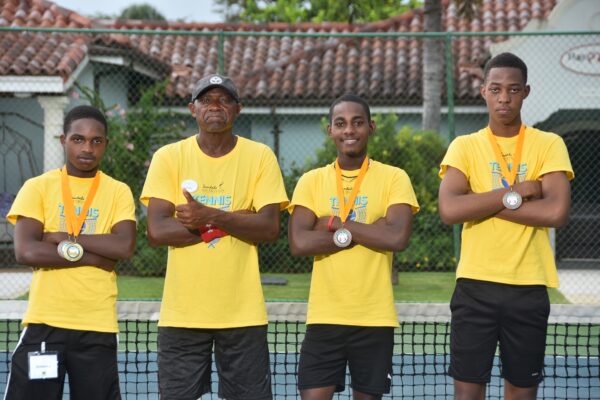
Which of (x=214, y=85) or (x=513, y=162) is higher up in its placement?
(x=214, y=85)

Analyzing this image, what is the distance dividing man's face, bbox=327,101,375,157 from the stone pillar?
28.0 feet

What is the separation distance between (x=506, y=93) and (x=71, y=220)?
229cm

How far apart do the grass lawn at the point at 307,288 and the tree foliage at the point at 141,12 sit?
35.8 m

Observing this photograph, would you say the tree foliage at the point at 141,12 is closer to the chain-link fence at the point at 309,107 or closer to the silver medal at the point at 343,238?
the chain-link fence at the point at 309,107

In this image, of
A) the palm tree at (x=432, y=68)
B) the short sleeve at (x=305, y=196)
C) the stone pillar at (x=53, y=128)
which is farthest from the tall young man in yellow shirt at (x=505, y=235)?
the palm tree at (x=432, y=68)

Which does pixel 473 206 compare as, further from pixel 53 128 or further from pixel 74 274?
pixel 53 128

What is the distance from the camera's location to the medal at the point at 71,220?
4.93m

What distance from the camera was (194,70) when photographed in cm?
2105

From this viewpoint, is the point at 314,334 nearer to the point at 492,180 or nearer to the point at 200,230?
the point at 200,230

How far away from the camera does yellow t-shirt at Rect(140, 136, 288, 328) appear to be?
490cm

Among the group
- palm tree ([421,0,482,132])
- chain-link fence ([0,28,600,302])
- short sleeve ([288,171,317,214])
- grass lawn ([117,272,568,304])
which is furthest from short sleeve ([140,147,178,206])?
palm tree ([421,0,482,132])

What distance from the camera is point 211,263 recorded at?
493cm

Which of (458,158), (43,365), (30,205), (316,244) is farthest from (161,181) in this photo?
(458,158)

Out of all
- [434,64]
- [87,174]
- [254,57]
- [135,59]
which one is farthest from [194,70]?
[87,174]
